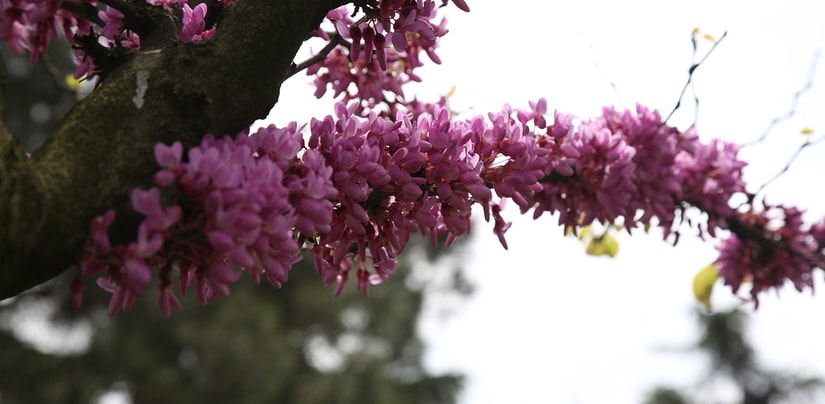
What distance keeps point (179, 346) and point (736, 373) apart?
12.6 meters

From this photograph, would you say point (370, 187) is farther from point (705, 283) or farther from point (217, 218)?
point (705, 283)

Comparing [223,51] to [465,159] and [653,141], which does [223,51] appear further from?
[653,141]

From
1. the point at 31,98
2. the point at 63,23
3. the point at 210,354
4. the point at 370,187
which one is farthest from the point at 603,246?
the point at 31,98

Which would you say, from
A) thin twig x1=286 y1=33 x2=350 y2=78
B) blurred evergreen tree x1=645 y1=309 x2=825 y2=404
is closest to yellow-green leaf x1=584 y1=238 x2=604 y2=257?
thin twig x1=286 y1=33 x2=350 y2=78

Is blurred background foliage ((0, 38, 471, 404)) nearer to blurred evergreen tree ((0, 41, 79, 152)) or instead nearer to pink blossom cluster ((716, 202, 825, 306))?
blurred evergreen tree ((0, 41, 79, 152))

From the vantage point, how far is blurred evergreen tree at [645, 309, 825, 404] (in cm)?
1352

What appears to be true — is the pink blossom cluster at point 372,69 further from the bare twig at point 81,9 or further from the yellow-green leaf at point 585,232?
the yellow-green leaf at point 585,232

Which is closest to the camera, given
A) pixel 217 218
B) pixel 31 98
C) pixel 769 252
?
pixel 217 218

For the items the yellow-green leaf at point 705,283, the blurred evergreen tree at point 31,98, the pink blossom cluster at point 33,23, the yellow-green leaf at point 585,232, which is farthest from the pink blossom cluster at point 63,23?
the blurred evergreen tree at point 31,98

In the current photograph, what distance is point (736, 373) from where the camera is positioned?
14406mm

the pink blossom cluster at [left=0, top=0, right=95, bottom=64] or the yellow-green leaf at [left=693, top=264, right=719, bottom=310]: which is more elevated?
the yellow-green leaf at [left=693, top=264, right=719, bottom=310]

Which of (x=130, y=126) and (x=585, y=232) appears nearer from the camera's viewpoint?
(x=130, y=126)

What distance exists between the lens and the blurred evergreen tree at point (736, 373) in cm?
1352

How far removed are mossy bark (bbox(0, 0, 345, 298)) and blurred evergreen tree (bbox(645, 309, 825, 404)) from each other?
1393 centimetres
